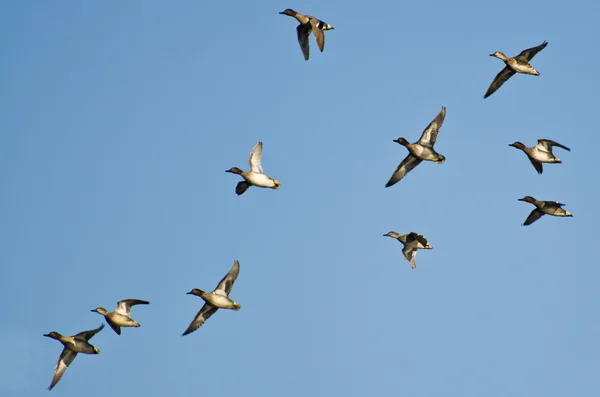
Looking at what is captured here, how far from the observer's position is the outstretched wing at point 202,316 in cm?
4044

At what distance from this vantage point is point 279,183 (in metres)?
42.0

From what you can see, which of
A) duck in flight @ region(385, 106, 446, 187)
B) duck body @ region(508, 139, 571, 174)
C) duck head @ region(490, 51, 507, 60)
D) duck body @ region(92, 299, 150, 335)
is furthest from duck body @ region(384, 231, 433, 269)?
duck body @ region(92, 299, 150, 335)

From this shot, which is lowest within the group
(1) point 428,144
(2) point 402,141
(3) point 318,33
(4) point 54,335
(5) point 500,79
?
(4) point 54,335

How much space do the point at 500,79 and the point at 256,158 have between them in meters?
8.94

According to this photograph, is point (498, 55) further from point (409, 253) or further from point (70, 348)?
point (70, 348)

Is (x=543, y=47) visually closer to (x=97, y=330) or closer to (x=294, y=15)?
(x=294, y=15)

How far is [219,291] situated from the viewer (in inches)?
1586

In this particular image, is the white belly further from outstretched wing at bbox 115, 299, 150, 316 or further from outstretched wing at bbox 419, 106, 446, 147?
outstretched wing at bbox 115, 299, 150, 316

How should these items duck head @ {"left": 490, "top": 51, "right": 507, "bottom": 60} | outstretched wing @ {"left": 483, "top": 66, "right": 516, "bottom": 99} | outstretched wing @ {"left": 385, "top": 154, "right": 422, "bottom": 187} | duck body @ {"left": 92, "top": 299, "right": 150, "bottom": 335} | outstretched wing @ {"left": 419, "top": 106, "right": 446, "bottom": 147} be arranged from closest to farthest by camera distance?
duck body @ {"left": 92, "top": 299, "right": 150, "bottom": 335} → outstretched wing @ {"left": 419, "top": 106, "right": 446, "bottom": 147} → duck head @ {"left": 490, "top": 51, "right": 507, "bottom": 60} → outstretched wing @ {"left": 385, "top": 154, "right": 422, "bottom": 187} → outstretched wing @ {"left": 483, "top": 66, "right": 516, "bottom": 99}

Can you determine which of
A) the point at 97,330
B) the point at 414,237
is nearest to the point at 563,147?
the point at 414,237

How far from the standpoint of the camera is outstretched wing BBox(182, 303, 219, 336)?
40.4 metres

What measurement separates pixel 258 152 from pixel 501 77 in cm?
886

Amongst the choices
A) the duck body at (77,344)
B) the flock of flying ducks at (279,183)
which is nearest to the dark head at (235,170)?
the flock of flying ducks at (279,183)

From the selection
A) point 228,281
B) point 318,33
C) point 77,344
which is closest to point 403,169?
point 318,33
